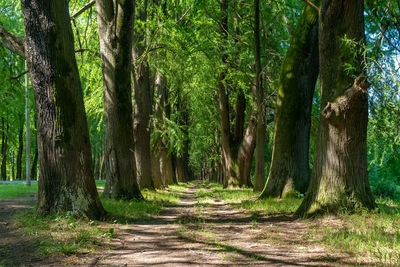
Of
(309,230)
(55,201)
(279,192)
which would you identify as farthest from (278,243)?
(279,192)

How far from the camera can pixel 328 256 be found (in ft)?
13.8

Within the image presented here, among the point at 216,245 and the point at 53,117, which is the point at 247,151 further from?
the point at 216,245

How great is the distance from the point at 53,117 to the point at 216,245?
3852 mm

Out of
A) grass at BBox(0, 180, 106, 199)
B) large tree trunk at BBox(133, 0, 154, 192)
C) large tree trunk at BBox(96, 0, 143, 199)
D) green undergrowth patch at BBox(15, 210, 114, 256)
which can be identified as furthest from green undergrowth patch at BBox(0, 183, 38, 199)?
green undergrowth patch at BBox(15, 210, 114, 256)

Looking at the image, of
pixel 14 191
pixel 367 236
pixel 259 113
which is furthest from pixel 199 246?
pixel 14 191

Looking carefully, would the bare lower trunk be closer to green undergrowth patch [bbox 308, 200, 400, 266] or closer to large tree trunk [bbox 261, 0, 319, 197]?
large tree trunk [bbox 261, 0, 319, 197]

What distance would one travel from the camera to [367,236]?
4.72 meters

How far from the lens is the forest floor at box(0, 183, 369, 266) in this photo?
4129mm

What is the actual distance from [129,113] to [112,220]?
Result: 4.52 metres

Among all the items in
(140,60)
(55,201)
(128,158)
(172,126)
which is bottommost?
(55,201)

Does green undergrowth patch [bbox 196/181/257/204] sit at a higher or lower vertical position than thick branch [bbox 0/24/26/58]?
lower

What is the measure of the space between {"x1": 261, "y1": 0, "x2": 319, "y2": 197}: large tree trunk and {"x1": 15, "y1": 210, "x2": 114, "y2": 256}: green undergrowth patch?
221 inches

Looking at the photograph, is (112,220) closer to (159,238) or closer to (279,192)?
(159,238)


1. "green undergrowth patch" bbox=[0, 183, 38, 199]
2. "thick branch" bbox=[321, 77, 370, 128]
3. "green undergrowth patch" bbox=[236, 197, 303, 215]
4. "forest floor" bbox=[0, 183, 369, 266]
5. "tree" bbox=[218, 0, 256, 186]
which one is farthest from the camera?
"tree" bbox=[218, 0, 256, 186]
